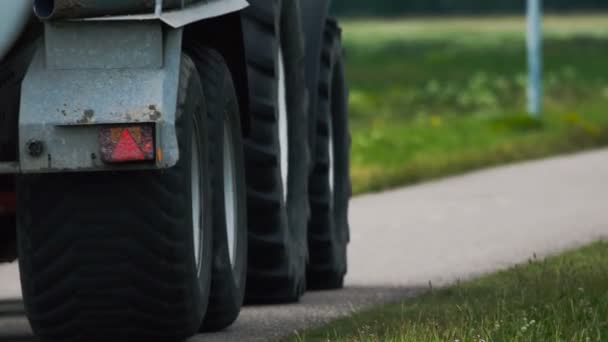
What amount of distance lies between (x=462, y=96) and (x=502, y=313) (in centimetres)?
2480

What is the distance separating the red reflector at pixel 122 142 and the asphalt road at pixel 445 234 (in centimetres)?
134

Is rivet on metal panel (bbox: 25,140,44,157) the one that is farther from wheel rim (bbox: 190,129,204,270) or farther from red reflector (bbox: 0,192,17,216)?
red reflector (bbox: 0,192,17,216)

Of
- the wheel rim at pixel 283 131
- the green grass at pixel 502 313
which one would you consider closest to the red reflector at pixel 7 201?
the green grass at pixel 502 313

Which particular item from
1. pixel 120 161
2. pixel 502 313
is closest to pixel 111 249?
pixel 120 161

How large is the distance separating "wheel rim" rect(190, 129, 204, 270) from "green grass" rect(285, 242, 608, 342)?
439 mm

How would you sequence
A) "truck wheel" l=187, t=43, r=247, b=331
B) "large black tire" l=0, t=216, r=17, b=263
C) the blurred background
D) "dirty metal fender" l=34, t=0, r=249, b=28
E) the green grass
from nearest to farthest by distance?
"dirty metal fender" l=34, t=0, r=249, b=28 < the green grass < "truck wheel" l=187, t=43, r=247, b=331 < "large black tire" l=0, t=216, r=17, b=263 < the blurred background

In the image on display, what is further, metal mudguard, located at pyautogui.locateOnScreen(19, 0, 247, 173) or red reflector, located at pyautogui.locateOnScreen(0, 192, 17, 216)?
red reflector, located at pyautogui.locateOnScreen(0, 192, 17, 216)

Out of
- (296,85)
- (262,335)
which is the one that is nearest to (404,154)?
(296,85)

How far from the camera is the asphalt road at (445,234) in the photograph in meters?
8.44

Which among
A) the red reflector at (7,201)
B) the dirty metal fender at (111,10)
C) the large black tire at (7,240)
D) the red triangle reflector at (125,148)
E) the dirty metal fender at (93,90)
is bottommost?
the large black tire at (7,240)

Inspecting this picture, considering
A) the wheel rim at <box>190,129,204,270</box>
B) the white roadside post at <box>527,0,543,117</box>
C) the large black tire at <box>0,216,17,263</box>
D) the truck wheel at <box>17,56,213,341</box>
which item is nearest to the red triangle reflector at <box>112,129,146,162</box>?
the truck wheel at <box>17,56,213,341</box>

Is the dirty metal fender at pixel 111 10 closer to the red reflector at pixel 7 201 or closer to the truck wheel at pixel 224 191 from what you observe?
the truck wheel at pixel 224 191

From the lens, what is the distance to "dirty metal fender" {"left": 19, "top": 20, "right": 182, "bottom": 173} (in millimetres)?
6211

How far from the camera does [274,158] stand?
801 centimetres
